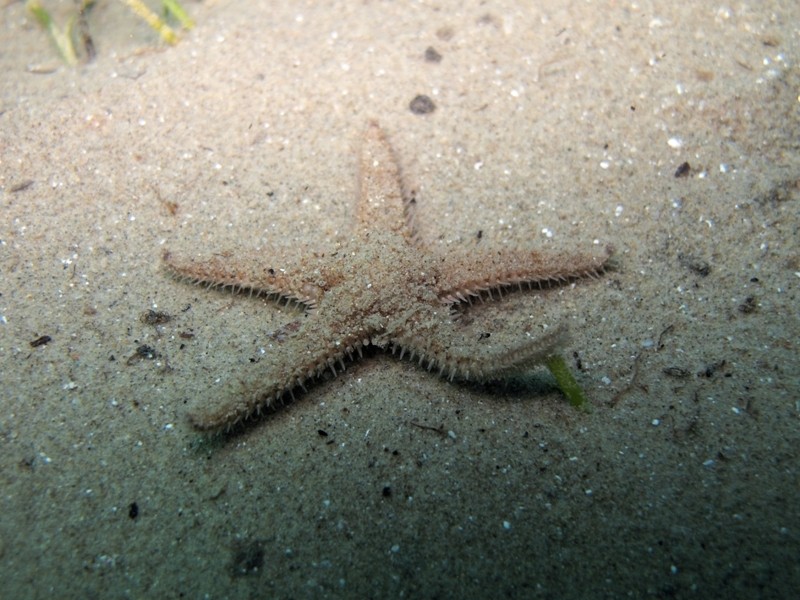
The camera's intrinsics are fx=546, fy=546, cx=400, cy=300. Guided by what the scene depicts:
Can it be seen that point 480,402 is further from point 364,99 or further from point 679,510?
point 364,99

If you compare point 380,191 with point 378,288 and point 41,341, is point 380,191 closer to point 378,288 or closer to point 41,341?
point 378,288

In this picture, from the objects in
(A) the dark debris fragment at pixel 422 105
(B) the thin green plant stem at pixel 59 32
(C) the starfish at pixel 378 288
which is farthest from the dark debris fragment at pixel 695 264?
(B) the thin green plant stem at pixel 59 32

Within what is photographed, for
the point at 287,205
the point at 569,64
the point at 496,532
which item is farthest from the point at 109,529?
the point at 569,64

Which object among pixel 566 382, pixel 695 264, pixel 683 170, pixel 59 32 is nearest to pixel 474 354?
pixel 566 382

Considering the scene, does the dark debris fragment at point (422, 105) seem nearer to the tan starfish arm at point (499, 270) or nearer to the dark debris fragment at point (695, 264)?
the tan starfish arm at point (499, 270)

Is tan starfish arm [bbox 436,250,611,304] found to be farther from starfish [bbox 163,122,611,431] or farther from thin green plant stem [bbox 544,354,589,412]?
thin green plant stem [bbox 544,354,589,412]

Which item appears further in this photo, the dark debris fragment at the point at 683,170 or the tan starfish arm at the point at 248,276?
the dark debris fragment at the point at 683,170

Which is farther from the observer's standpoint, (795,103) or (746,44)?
(746,44)
